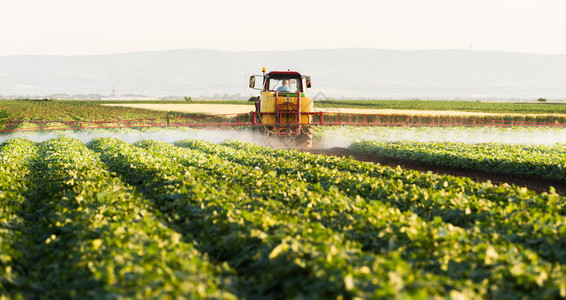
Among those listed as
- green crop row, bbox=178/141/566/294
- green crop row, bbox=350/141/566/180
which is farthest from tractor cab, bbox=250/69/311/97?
green crop row, bbox=178/141/566/294

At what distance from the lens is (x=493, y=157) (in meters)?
16.8

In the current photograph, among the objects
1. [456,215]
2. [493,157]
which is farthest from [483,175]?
[456,215]

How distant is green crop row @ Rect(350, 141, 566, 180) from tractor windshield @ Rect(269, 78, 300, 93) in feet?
15.6

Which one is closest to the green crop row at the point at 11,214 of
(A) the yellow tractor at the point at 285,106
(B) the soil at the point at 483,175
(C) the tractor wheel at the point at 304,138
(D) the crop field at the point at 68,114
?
(A) the yellow tractor at the point at 285,106

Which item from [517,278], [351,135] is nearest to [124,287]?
[517,278]

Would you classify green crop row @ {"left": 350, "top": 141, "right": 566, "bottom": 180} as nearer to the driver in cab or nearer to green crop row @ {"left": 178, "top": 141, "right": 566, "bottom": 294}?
the driver in cab

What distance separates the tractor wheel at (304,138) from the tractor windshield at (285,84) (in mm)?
1839

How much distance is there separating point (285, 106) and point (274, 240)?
16.0 metres

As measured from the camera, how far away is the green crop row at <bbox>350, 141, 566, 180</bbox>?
15386 mm

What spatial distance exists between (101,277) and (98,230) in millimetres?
1864

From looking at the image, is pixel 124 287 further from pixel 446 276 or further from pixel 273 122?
pixel 273 122

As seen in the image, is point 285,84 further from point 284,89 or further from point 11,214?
point 11,214

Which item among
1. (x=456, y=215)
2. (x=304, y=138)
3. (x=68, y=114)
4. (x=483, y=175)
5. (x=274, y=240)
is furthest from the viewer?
(x=68, y=114)

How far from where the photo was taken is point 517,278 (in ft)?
16.4
